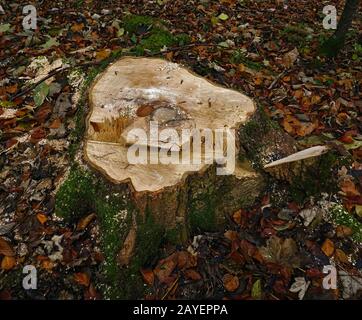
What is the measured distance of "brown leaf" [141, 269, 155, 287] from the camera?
2.64 m

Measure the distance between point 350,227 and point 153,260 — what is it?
1514 mm

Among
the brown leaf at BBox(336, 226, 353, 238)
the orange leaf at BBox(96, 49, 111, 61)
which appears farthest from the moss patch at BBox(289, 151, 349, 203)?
the orange leaf at BBox(96, 49, 111, 61)

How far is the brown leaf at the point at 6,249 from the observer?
9.00ft

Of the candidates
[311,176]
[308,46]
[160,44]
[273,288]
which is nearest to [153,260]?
[273,288]

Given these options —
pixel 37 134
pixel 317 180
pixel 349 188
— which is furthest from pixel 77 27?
pixel 349 188

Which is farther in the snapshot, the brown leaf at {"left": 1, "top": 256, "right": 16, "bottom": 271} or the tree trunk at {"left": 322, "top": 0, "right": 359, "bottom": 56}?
the tree trunk at {"left": 322, "top": 0, "right": 359, "bottom": 56}

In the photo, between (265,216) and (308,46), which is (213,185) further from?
(308,46)

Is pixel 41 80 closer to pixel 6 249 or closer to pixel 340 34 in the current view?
pixel 6 249

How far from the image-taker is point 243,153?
286 cm

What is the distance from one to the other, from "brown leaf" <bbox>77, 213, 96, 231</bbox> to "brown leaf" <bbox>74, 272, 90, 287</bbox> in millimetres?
341

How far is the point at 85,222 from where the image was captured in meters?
2.83

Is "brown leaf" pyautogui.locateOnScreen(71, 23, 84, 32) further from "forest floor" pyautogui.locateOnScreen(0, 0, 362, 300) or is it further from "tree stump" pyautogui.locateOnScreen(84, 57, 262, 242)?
"tree stump" pyautogui.locateOnScreen(84, 57, 262, 242)

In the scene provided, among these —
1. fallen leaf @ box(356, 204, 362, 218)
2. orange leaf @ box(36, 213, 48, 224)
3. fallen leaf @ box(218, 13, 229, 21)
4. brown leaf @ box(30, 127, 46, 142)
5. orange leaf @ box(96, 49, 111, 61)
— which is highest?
fallen leaf @ box(218, 13, 229, 21)

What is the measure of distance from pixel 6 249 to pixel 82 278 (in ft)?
2.10
